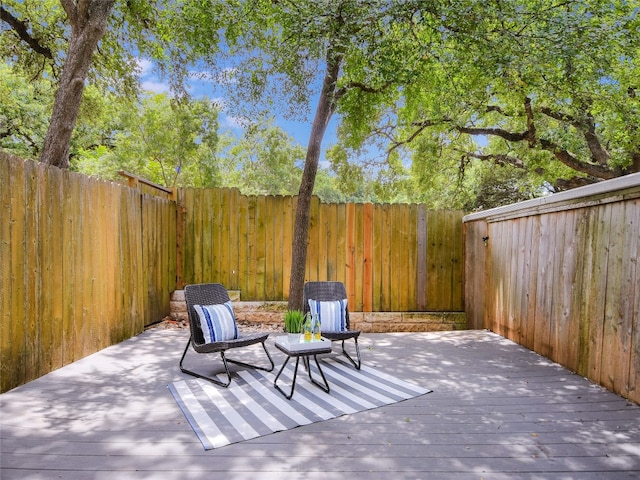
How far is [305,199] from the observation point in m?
5.32

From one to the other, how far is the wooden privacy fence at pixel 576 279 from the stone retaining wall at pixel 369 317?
68 cm

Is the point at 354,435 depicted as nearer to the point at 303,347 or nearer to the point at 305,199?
the point at 303,347

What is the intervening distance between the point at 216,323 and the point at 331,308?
118 cm

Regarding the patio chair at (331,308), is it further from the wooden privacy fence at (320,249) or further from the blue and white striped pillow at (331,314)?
the wooden privacy fence at (320,249)

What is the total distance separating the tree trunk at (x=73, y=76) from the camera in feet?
13.8

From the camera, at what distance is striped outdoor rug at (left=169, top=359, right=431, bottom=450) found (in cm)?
241

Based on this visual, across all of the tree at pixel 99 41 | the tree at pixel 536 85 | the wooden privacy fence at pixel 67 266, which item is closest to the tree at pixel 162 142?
the tree at pixel 99 41

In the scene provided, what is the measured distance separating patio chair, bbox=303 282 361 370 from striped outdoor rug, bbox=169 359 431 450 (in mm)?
356

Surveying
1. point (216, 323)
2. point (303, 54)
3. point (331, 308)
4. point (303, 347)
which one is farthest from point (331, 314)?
point (303, 54)

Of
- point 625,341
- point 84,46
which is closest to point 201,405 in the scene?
point 625,341

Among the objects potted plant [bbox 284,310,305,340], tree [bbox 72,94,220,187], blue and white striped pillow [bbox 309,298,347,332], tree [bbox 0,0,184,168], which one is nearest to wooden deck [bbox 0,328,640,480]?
blue and white striped pillow [bbox 309,298,347,332]

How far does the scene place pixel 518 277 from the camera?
4633 millimetres

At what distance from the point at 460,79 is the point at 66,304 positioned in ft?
16.6

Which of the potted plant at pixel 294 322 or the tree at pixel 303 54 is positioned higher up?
the tree at pixel 303 54
